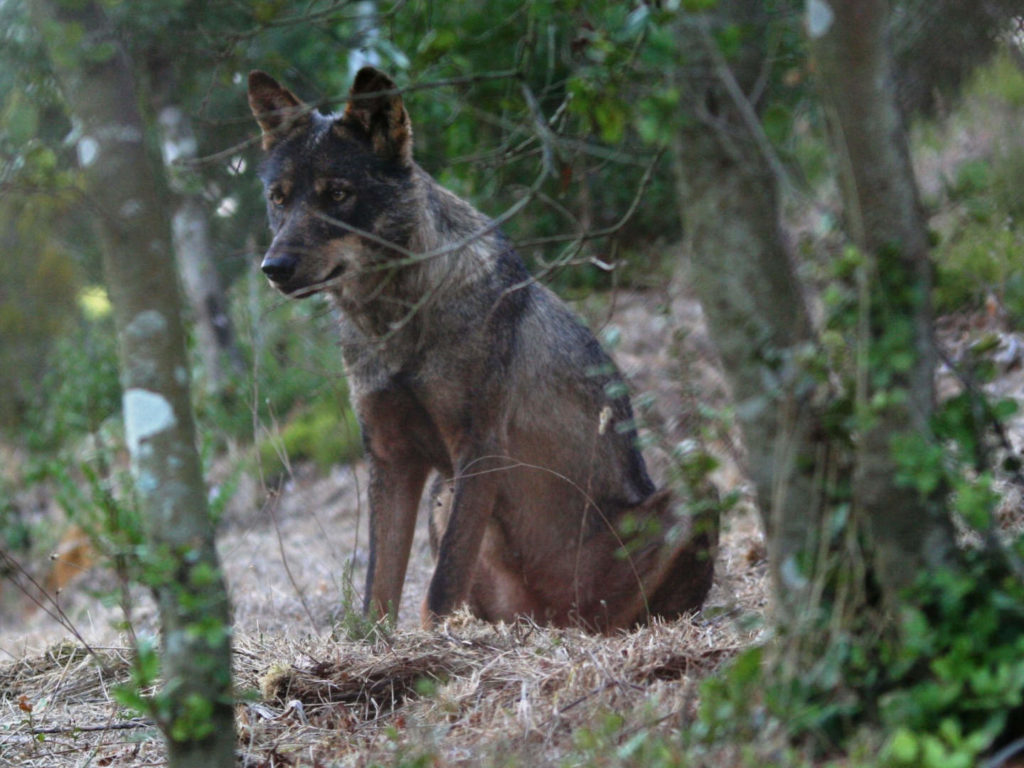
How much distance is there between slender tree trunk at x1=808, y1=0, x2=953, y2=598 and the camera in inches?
90.8

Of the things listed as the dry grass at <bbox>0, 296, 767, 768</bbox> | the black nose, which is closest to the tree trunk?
the black nose

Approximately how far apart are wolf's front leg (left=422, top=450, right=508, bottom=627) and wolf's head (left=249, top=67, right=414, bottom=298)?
1095 millimetres

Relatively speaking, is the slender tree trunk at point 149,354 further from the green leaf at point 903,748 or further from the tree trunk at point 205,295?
the tree trunk at point 205,295

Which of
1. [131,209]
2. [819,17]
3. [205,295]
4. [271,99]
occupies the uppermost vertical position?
[205,295]

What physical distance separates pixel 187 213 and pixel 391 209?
7474 mm

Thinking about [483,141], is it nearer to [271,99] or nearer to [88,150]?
[271,99]

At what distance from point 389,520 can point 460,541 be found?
429mm

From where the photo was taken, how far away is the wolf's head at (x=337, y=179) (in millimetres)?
4516

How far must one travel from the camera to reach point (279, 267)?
436cm

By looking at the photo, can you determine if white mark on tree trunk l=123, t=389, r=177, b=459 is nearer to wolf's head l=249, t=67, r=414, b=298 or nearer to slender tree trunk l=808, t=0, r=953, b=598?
Answer: slender tree trunk l=808, t=0, r=953, b=598

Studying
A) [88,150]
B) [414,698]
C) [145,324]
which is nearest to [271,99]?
[88,150]

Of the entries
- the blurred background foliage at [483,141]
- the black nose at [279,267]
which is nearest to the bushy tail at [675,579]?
the blurred background foliage at [483,141]

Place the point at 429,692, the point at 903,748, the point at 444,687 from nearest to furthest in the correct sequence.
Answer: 1. the point at 903,748
2. the point at 429,692
3. the point at 444,687

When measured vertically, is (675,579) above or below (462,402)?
below
